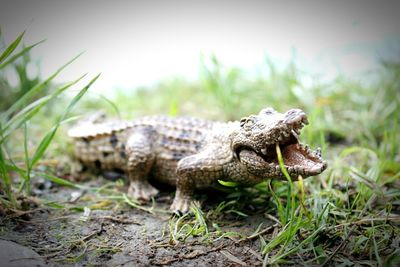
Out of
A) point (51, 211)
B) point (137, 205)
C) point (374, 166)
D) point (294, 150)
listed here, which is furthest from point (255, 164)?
point (51, 211)

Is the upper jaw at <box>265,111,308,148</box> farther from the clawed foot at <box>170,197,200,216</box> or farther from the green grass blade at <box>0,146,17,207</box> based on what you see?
the green grass blade at <box>0,146,17,207</box>

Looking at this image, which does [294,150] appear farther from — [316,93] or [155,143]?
[316,93]

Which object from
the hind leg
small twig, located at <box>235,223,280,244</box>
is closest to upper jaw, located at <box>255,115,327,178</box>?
small twig, located at <box>235,223,280,244</box>

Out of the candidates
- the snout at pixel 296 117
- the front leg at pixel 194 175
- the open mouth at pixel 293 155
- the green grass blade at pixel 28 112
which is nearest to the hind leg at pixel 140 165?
the front leg at pixel 194 175

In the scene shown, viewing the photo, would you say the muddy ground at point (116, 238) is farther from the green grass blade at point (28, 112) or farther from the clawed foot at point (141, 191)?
the green grass blade at point (28, 112)

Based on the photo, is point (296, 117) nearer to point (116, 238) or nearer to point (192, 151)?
point (192, 151)
